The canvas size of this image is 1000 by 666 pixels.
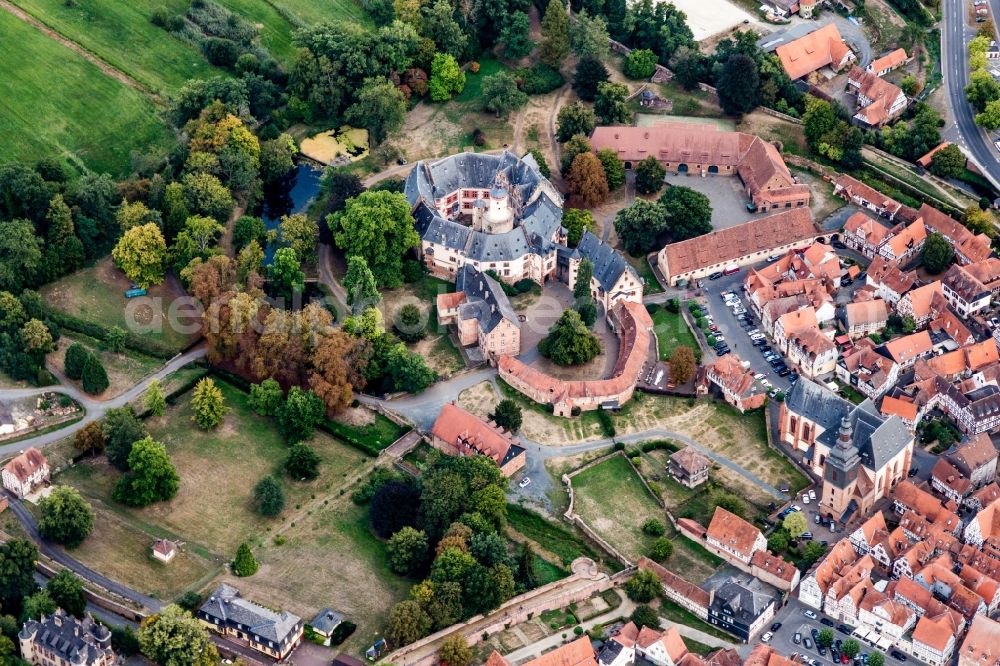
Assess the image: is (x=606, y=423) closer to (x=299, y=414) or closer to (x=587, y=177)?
(x=299, y=414)

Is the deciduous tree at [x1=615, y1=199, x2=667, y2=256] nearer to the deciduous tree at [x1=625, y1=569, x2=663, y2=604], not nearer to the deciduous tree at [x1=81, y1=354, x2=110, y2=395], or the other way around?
the deciduous tree at [x1=625, y1=569, x2=663, y2=604]

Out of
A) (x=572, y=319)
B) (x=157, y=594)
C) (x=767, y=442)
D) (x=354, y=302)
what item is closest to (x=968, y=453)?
(x=767, y=442)

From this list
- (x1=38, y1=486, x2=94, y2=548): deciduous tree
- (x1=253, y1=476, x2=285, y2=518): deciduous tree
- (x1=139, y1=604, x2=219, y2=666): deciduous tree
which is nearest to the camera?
(x1=139, y1=604, x2=219, y2=666): deciduous tree

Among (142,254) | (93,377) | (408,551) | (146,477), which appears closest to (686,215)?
(408,551)

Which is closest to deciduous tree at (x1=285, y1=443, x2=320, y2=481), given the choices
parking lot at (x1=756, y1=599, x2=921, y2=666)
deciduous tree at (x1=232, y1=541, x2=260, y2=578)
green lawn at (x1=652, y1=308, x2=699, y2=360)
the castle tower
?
deciduous tree at (x1=232, y1=541, x2=260, y2=578)

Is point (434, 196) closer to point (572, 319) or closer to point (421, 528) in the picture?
point (572, 319)

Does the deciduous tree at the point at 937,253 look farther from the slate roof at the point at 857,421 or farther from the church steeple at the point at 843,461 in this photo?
the church steeple at the point at 843,461
